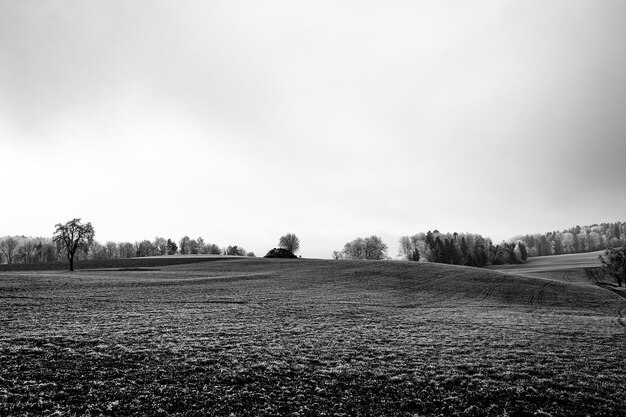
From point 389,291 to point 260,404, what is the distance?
38665 mm

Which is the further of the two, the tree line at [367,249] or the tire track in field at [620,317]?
the tree line at [367,249]

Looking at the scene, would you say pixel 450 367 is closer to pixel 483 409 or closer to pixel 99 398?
pixel 483 409

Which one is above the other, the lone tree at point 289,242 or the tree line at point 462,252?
the lone tree at point 289,242

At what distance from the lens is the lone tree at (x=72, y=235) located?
68688mm

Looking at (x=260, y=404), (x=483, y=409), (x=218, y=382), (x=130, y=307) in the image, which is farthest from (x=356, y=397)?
(x=130, y=307)

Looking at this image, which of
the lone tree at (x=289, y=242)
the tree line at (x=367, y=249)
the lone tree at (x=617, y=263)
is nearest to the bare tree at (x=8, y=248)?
the lone tree at (x=289, y=242)

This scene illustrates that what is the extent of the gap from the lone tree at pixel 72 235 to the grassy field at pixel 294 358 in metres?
37.5

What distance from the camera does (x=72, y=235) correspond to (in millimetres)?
69562

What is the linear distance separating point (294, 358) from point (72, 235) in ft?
232

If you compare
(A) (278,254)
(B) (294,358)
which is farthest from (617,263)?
(B) (294,358)

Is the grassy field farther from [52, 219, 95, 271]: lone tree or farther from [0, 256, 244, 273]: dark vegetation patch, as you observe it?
[0, 256, 244, 273]: dark vegetation patch

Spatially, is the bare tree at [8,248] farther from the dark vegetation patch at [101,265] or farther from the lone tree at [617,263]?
the lone tree at [617,263]

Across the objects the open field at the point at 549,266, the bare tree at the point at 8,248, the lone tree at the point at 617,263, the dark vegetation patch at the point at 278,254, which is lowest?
the open field at the point at 549,266

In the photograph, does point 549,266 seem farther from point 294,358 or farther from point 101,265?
point 294,358
